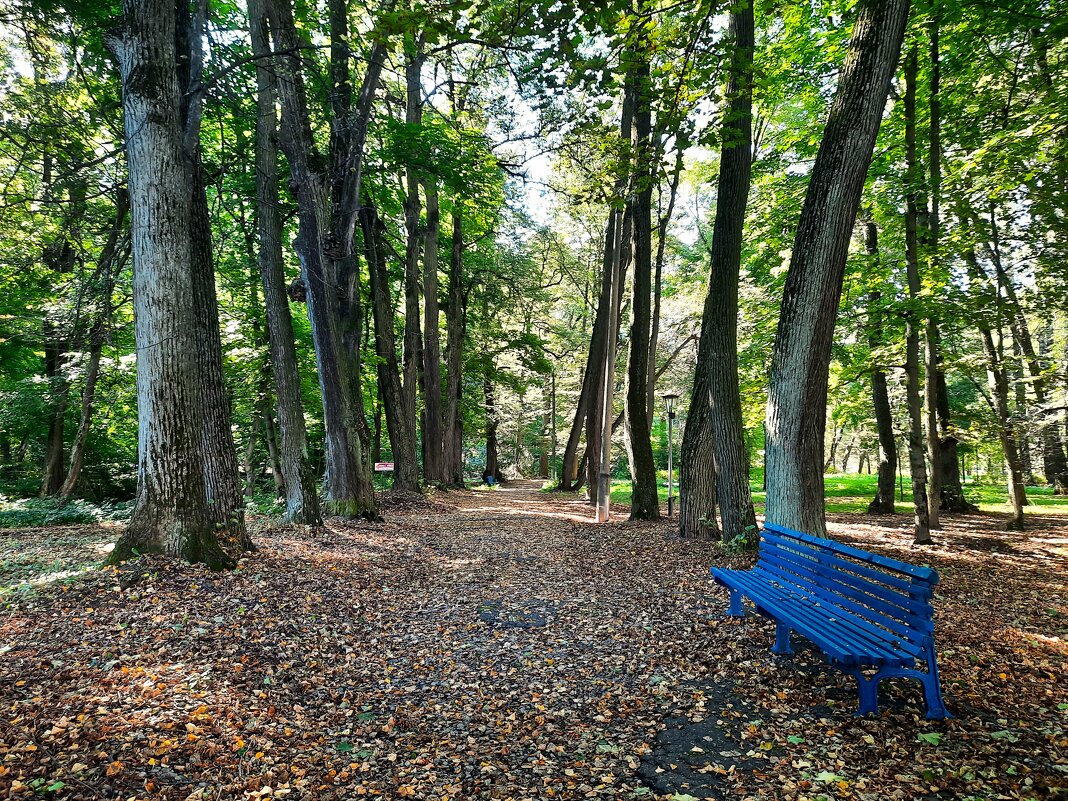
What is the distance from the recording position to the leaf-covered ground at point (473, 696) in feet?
8.85

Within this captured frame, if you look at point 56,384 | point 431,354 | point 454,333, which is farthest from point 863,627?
point 454,333

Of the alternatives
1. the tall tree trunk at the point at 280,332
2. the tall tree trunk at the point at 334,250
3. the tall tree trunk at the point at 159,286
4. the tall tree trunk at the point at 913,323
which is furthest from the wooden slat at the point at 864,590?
the tall tree trunk at the point at 334,250

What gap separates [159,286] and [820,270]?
20.4 ft

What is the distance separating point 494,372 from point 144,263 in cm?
1786

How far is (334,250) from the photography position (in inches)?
383

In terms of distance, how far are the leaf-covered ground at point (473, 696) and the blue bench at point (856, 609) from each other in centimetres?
24

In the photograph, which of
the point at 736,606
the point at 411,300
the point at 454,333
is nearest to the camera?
the point at 736,606

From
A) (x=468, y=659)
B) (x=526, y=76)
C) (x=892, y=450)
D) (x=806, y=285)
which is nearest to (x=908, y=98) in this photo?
(x=806, y=285)

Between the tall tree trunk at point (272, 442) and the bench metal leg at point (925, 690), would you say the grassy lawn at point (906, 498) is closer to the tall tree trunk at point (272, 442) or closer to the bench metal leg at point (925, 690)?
the bench metal leg at point (925, 690)

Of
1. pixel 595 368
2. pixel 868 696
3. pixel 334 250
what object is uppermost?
pixel 334 250

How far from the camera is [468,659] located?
4.47 meters

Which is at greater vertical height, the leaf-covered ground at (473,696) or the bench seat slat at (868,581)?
the bench seat slat at (868,581)

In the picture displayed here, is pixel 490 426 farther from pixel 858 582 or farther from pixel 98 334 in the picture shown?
pixel 858 582

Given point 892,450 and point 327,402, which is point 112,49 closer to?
point 327,402
